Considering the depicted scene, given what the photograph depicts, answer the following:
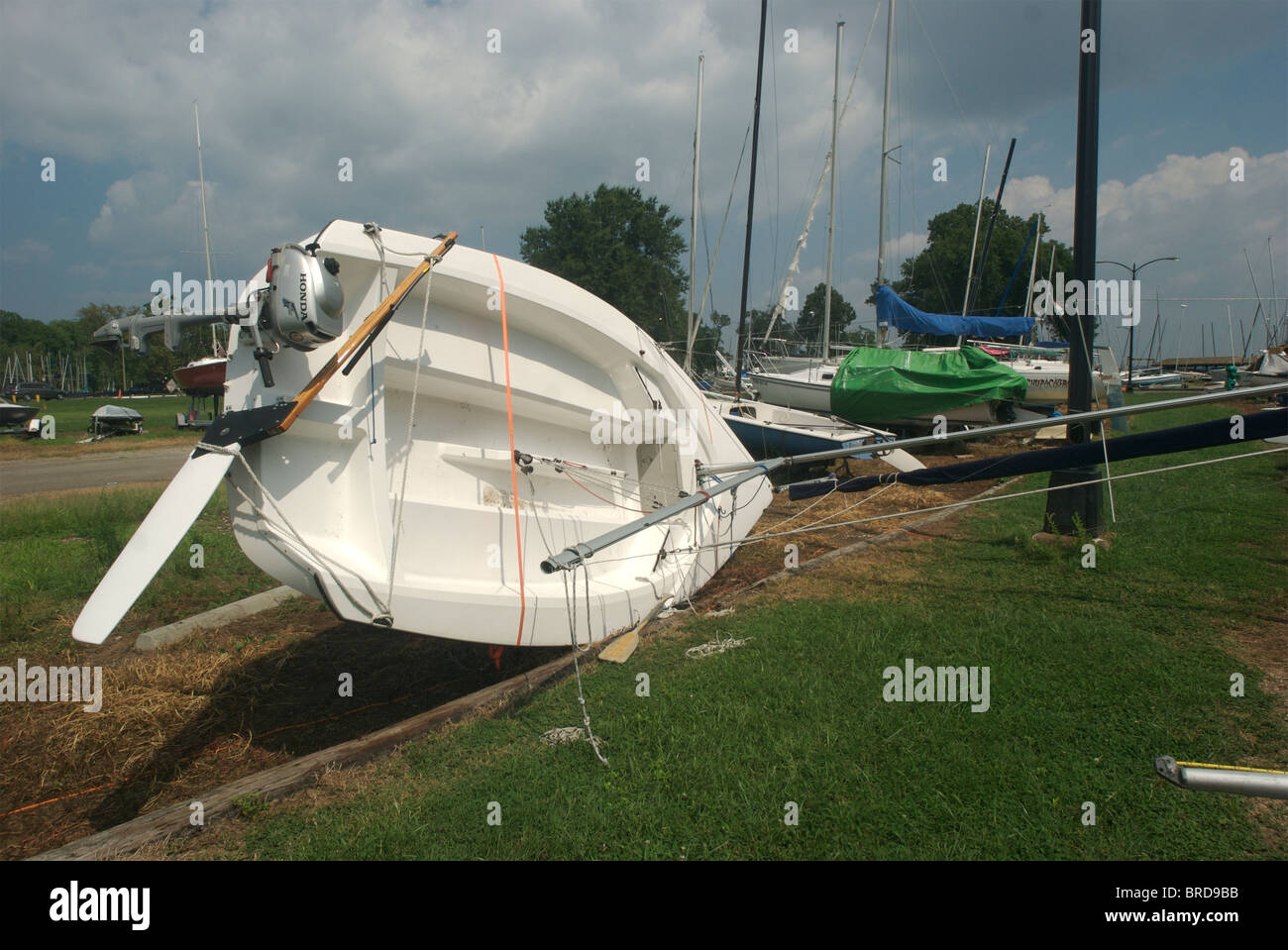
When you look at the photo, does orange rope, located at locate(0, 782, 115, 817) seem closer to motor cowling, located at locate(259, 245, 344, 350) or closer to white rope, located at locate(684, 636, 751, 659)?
motor cowling, located at locate(259, 245, 344, 350)

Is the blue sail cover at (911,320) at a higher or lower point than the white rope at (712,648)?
higher

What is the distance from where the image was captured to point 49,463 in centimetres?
1805

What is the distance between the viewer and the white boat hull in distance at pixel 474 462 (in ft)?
13.7

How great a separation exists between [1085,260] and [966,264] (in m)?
47.0

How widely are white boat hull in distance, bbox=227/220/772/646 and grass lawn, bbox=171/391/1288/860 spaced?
0.71m

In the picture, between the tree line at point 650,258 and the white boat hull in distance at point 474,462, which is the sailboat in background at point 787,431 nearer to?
the white boat hull in distance at point 474,462

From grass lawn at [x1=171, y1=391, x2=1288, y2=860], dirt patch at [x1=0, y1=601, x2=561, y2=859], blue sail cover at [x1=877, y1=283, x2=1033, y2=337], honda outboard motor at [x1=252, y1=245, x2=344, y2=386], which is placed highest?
blue sail cover at [x1=877, y1=283, x2=1033, y2=337]

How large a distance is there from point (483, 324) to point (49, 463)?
18.5 meters

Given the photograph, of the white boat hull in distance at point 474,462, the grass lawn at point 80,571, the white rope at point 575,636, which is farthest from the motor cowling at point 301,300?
the grass lawn at point 80,571

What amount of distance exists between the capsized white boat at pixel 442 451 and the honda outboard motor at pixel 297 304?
11 mm

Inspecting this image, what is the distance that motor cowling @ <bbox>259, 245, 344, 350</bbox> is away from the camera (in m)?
3.92

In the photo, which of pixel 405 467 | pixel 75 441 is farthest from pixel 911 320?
pixel 75 441

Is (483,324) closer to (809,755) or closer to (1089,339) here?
(809,755)

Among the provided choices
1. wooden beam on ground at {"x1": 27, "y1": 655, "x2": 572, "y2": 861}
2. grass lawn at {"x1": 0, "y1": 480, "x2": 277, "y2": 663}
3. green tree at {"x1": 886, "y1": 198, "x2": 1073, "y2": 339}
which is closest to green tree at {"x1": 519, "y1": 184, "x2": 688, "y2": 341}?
green tree at {"x1": 886, "y1": 198, "x2": 1073, "y2": 339}
